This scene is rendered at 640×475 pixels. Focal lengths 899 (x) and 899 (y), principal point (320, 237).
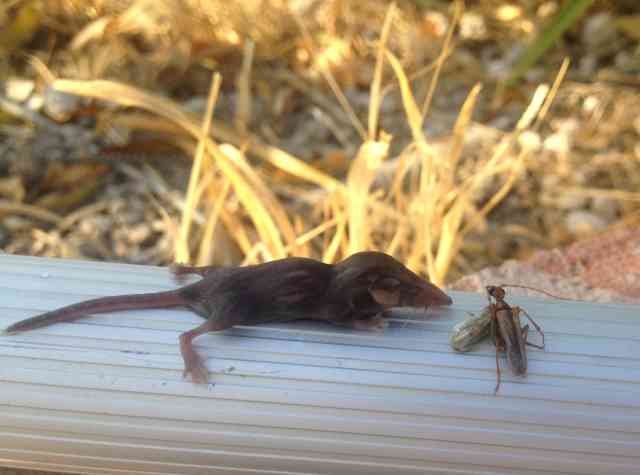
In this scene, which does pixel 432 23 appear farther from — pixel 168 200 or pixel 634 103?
pixel 168 200

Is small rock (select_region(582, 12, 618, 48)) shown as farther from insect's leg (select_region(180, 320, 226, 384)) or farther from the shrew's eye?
insect's leg (select_region(180, 320, 226, 384))

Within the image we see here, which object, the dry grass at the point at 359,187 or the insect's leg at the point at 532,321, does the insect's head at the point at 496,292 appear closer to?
the insect's leg at the point at 532,321

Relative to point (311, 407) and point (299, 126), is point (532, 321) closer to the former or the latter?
point (311, 407)

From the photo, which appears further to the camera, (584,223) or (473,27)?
(473,27)

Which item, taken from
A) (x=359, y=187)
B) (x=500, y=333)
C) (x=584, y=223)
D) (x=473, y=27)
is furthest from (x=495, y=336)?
(x=473, y=27)

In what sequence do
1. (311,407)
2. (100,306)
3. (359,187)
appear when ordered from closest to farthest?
(311,407), (100,306), (359,187)

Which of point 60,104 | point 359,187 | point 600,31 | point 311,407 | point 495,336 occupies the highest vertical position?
point 600,31

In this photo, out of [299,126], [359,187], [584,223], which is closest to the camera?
[359,187]
